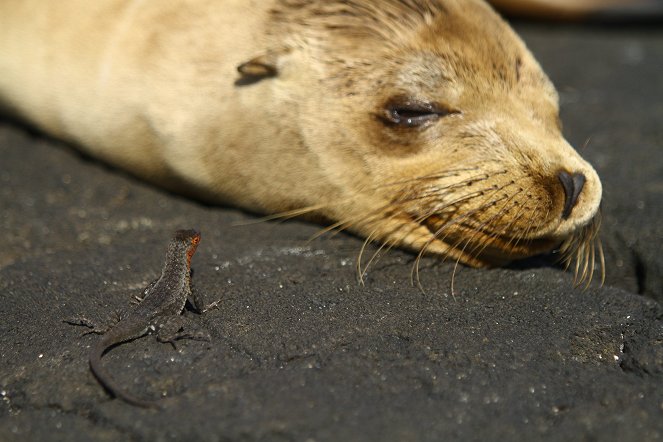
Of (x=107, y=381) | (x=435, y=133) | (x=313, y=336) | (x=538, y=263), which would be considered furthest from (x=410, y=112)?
(x=107, y=381)

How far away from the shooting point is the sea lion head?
10.9ft

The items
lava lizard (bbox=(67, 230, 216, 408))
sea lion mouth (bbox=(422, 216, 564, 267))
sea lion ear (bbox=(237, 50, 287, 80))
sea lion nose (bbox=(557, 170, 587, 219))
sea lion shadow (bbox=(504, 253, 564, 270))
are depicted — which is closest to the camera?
lava lizard (bbox=(67, 230, 216, 408))

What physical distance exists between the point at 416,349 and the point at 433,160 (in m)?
0.90

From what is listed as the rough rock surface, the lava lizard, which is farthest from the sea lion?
the lava lizard

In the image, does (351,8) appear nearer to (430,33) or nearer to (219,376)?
(430,33)

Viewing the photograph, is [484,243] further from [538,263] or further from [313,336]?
[313,336]

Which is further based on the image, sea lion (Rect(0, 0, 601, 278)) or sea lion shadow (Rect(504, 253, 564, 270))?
sea lion shadow (Rect(504, 253, 564, 270))

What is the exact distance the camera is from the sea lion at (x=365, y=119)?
337 cm

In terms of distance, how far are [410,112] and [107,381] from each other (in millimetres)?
1691

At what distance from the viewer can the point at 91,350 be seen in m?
2.92

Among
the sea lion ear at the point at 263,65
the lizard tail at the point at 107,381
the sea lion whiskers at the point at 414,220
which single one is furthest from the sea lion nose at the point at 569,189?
the lizard tail at the point at 107,381

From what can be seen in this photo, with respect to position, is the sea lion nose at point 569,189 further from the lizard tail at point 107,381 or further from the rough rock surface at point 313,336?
the lizard tail at point 107,381

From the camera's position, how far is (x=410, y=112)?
3523 mm

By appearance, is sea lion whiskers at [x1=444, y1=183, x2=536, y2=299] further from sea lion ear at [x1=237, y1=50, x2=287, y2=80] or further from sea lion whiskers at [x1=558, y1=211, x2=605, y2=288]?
sea lion ear at [x1=237, y1=50, x2=287, y2=80]
